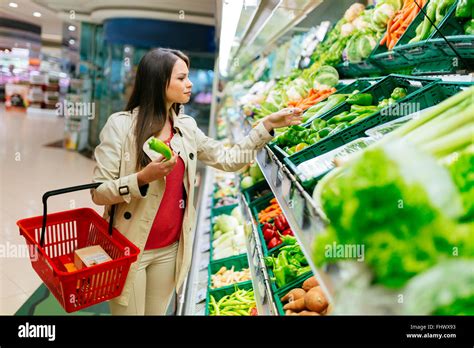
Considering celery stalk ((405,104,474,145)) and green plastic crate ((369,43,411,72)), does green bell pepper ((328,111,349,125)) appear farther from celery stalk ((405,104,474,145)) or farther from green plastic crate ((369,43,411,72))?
celery stalk ((405,104,474,145))

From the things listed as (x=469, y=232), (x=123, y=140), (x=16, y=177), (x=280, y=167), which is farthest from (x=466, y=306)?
(x=16, y=177)

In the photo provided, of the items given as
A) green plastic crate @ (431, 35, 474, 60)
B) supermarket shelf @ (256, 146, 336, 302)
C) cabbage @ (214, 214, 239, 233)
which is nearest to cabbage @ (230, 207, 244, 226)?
cabbage @ (214, 214, 239, 233)

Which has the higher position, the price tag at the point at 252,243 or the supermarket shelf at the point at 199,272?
the price tag at the point at 252,243

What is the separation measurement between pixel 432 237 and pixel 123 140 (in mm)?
1270

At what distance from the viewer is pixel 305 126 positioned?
1.97 metres

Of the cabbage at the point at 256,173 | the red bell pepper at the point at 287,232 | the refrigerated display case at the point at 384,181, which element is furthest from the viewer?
the cabbage at the point at 256,173

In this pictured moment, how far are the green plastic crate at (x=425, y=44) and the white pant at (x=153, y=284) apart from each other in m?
1.30

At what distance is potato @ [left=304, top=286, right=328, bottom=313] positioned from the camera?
1616mm

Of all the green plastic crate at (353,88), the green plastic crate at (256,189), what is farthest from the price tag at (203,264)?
the green plastic crate at (353,88)

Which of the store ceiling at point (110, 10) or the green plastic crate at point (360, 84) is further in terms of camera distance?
the green plastic crate at point (360, 84)

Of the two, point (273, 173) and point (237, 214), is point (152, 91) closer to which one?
point (273, 173)

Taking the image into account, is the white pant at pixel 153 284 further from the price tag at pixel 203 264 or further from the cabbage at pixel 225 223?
the cabbage at pixel 225 223

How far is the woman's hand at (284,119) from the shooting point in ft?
6.59

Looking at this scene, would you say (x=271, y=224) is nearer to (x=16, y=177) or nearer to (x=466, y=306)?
(x=466, y=306)
